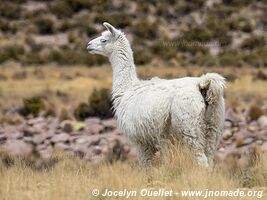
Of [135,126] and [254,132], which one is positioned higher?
[135,126]

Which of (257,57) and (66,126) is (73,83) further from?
(257,57)

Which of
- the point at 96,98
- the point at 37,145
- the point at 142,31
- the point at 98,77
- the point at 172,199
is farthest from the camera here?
the point at 142,31

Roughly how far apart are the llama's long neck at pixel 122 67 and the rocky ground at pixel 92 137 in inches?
171

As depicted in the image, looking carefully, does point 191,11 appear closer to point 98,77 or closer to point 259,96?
point 98,77

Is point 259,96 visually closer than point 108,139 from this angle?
No

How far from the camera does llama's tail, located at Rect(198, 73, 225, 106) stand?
9.02 m

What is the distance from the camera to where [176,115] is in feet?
29.8

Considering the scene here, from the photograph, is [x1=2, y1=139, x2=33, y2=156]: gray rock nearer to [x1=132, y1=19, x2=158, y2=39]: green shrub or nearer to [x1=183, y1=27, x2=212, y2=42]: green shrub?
[x1=183, y1=27, x2=212, y2=42]: green shrub

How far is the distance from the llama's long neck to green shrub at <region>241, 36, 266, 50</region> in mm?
33816

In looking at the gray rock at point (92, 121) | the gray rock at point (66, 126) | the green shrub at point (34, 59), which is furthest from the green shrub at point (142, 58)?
the gray rock at point (66, 126)

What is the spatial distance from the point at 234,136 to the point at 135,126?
8499 millimetres

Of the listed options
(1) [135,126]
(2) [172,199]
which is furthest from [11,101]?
(2) [172,199]

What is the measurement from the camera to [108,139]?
17672 millimetres

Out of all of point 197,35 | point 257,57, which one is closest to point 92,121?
point 257,57
